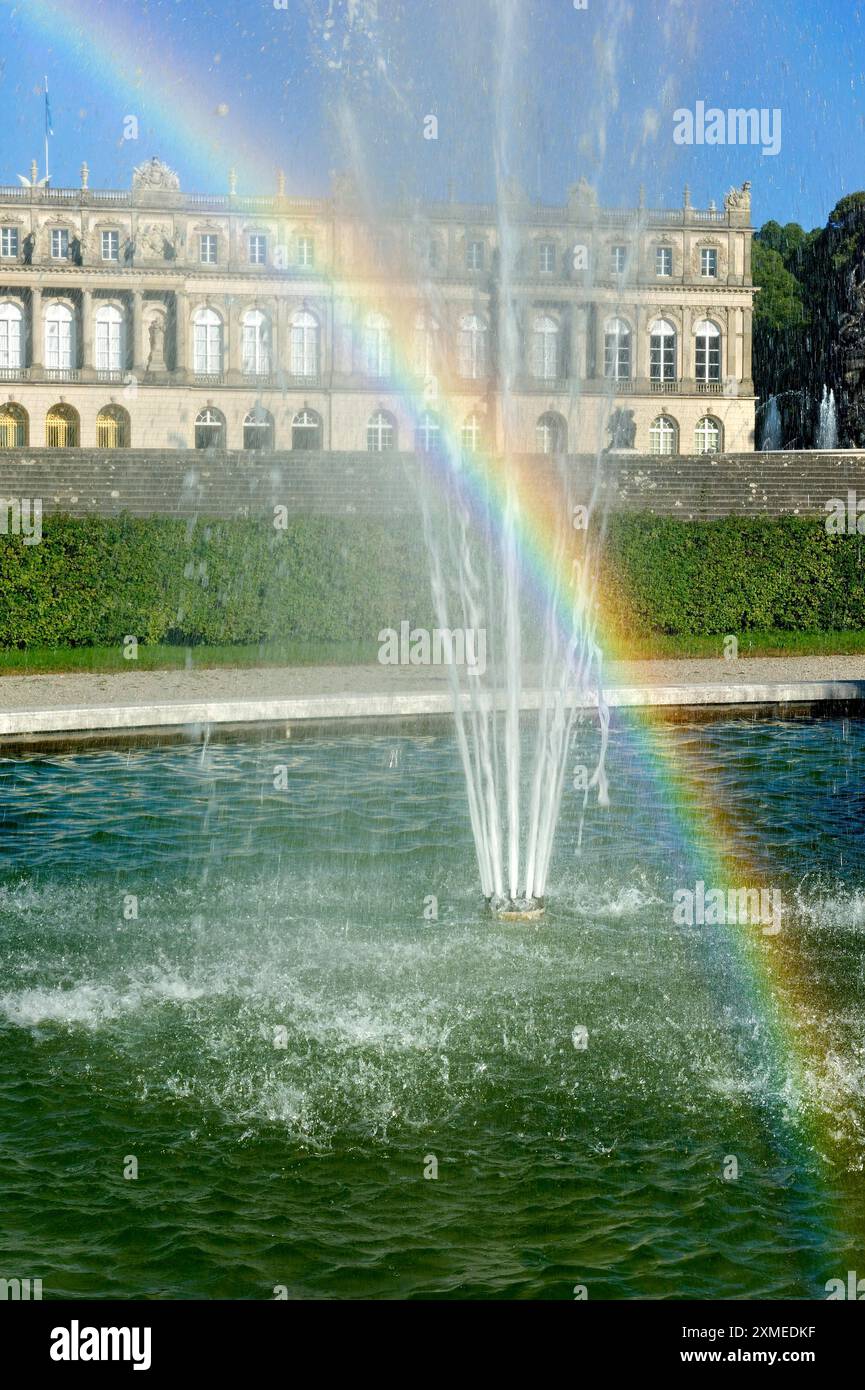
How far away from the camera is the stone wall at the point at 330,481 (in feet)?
76.0

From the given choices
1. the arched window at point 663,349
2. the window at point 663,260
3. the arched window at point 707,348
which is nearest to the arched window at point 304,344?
the arched window at point 663,349

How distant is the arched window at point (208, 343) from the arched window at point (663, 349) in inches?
662

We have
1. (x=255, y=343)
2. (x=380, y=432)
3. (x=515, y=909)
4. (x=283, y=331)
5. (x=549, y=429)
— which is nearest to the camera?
(x=515, y=909)

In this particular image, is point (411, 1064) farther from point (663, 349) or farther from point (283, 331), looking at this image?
point (663, 349)

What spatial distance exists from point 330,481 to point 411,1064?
18.9m

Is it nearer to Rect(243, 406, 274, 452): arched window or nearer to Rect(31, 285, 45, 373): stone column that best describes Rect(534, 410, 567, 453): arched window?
Rect(243, 406, 274, 452): arched window

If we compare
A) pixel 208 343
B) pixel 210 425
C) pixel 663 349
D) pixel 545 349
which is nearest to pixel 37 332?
pixel 208 343

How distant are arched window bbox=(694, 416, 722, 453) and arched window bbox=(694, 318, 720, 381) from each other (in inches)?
82.4

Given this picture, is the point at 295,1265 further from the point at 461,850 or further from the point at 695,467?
the point at 695,467

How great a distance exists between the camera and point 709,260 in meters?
59.6

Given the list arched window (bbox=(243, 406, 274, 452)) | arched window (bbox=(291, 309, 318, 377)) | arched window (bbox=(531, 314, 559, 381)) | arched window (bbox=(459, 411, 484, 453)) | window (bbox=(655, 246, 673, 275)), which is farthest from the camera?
window (bbox=(655, 246, 673, 275))

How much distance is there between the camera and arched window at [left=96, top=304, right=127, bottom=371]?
182ft

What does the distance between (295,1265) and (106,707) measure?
8.44m

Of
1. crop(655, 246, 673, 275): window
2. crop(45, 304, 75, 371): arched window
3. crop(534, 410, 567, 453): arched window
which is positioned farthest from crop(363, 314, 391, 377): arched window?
crop(655, 246, 673, 275): window
